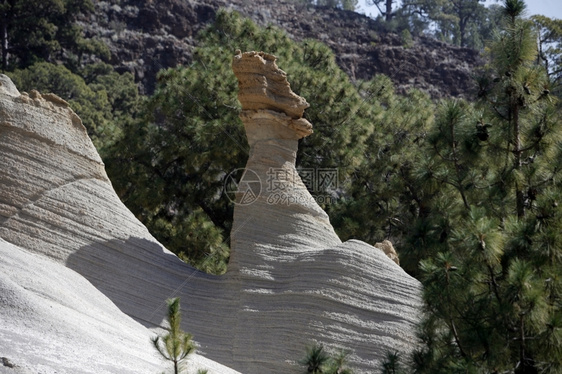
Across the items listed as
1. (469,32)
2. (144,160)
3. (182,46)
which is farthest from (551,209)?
Result: (469,32)

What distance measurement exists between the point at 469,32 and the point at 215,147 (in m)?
60.8

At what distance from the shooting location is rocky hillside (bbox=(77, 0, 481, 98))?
50.5 m

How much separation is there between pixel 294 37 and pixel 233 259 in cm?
4817

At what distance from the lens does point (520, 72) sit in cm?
977

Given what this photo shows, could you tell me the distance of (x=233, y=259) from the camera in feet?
38.5

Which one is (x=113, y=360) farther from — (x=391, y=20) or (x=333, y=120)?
(x=391, y=20)

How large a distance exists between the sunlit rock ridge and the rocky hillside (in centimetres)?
3425

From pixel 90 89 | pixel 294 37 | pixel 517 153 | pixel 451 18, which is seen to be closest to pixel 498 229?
pixel 517 153

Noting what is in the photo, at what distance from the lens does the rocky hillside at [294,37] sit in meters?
50.5
